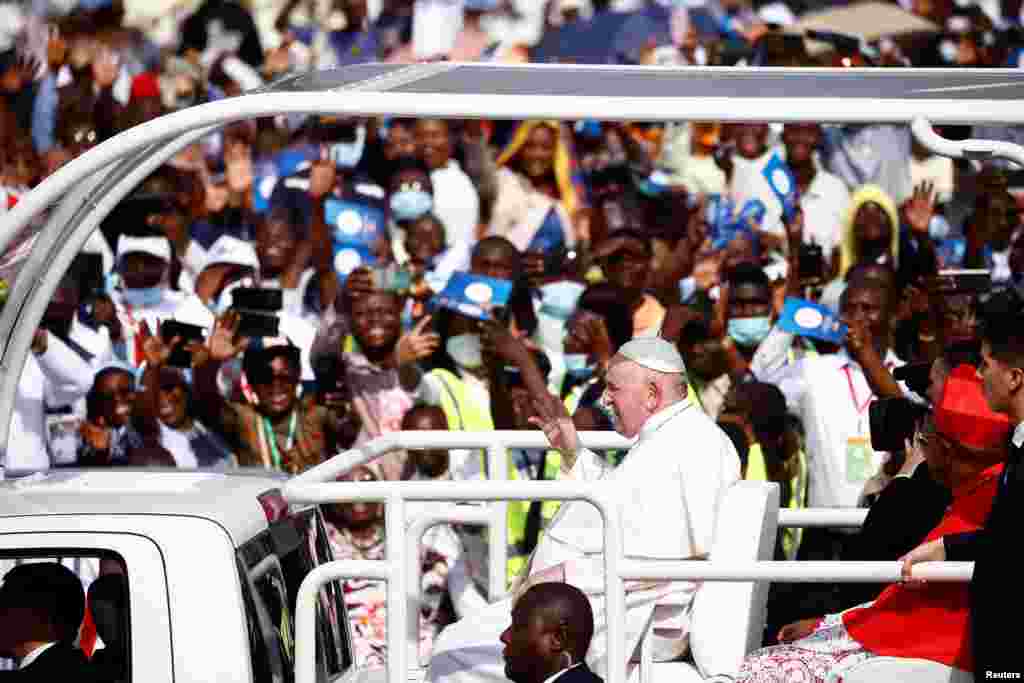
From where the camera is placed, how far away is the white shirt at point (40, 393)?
30.2 feet

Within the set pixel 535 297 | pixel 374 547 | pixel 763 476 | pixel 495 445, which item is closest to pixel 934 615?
pixel 495 445

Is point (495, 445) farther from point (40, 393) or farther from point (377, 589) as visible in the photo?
point (40, 393)

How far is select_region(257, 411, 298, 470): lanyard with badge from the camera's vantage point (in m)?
9.13

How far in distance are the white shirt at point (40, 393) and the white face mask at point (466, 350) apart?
1.90m

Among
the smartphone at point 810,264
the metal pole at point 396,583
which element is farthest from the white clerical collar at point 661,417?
the smartphone at point 810,264

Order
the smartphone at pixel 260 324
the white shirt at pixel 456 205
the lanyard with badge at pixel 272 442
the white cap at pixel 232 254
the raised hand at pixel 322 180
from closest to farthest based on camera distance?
the lanyard with badge at pixel 272 442, the smartphone at pixel 260 324, the white cap at pixel 232 254, the raised hand at pixel 322 180, the white shirt at pixel 456 205

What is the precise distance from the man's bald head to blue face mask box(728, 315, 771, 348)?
4750mm

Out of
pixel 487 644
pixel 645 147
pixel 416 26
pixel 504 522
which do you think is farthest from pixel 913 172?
pixel 487 644

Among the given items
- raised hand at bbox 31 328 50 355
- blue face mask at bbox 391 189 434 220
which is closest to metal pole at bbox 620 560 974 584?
raised hand at bbox 31 328 50 355

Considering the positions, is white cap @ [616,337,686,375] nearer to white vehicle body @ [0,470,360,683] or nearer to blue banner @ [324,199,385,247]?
white vehicle body @ [0,470,360,683]

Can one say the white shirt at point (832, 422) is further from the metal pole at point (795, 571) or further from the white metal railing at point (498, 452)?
the metal pole at point (795, 571)

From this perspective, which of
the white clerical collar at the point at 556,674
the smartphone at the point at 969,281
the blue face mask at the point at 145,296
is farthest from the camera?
the blue face mask at the point at 145,296

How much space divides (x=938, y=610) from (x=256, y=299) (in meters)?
5.24

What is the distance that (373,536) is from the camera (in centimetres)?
843
